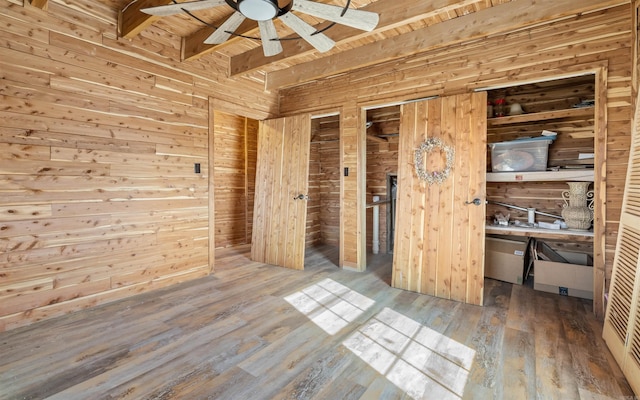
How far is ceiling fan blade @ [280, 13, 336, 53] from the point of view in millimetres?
1960

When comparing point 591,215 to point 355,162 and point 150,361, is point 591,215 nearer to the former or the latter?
point 355,162

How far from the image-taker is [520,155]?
12.0 feet

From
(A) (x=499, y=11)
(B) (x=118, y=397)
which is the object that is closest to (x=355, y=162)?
(A) (x=499, y=11)

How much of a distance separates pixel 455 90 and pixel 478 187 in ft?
3.88

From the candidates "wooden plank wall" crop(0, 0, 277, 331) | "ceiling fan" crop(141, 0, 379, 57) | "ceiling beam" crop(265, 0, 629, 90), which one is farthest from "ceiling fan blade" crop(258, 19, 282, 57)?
"wooden plank wall" crop(0, 0, 277, 331)

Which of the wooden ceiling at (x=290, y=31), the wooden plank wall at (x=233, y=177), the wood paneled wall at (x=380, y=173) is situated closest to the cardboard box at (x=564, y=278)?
the wood paneled wall at (x=380, y=173)

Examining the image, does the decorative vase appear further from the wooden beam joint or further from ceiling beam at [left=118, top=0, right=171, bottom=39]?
the wooden beam joint

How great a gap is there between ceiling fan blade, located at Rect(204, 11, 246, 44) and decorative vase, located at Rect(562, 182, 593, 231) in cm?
379

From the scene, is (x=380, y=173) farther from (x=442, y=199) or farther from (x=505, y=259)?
(x=505, y=259)

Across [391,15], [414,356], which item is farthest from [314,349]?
[391,15]

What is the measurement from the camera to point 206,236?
4078 millimetres

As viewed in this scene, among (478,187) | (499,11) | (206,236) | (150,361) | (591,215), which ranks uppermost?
(499,11)

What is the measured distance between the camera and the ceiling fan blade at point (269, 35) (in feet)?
6.94

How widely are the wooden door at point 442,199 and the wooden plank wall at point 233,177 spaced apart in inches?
145
